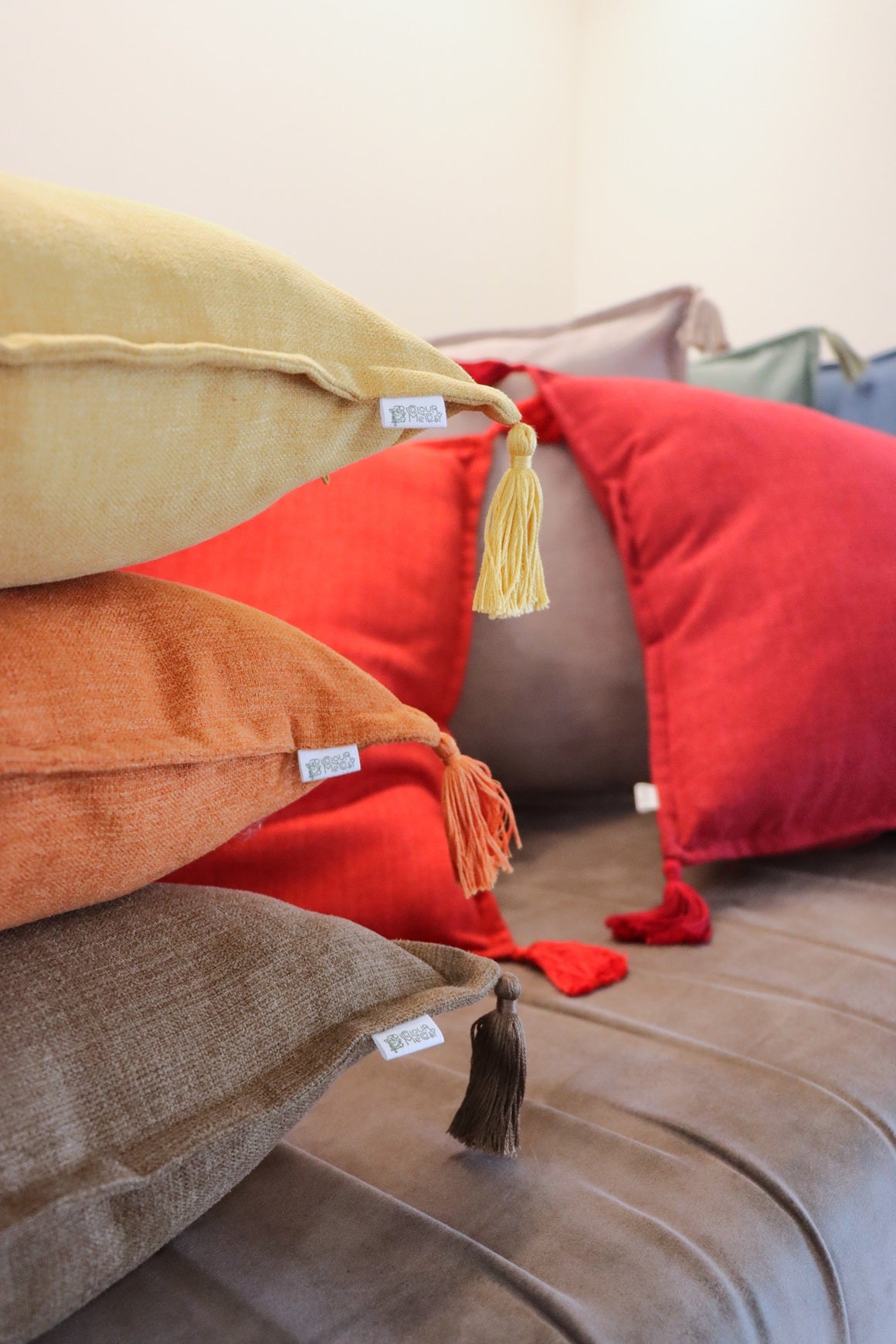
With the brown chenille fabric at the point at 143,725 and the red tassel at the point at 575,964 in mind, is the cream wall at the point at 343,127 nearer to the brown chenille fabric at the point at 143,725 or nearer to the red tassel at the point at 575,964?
the brown chenille fabric at the point at 143,725

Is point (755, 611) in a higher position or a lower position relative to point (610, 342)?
lower

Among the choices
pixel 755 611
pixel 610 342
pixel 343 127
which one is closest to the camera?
pixel 755 611

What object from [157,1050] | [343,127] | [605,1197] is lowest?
[605,1197]

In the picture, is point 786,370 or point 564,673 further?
point 786,370

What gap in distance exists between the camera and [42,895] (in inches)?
17.8

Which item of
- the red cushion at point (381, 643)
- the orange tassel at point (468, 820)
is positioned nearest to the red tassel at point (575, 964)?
the red cushion at point (381, 643)

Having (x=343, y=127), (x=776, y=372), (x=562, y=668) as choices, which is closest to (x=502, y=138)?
(x=343, y=127)

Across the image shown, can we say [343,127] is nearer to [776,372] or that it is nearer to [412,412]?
[776,372]

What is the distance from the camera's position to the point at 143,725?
0.48 meters

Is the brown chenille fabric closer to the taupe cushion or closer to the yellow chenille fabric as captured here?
the yellow chenille fabric

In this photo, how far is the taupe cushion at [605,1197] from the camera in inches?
16.6

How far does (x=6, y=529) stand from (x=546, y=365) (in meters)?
0.87

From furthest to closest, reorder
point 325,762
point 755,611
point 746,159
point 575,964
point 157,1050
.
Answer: point 746,159
point 755,611
point 575,964
point 325,762
point 157,1050

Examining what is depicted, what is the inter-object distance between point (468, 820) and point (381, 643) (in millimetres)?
286
